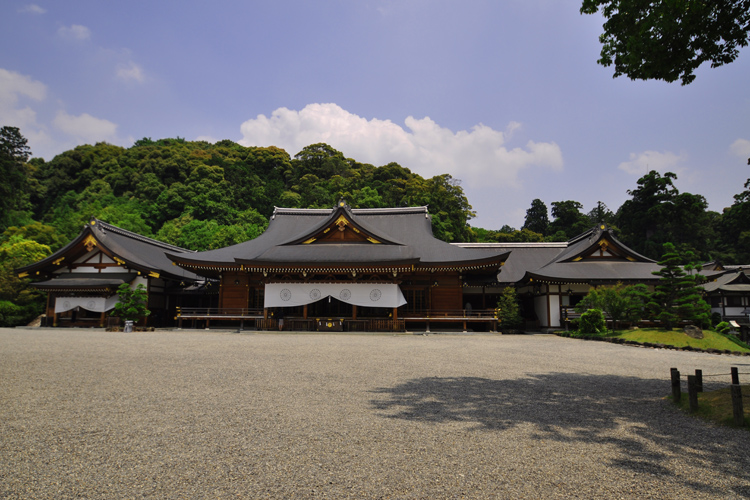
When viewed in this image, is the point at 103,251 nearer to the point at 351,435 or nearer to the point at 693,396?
the point at 351,435

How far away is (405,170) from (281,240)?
34533 mm

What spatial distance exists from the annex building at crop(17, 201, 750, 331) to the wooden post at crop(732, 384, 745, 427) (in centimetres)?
1492

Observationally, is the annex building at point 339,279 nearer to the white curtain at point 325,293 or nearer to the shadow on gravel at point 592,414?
the white curtain at point 325,293

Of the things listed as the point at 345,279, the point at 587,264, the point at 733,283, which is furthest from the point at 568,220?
the point at 345,279

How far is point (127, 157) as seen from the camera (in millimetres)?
55438

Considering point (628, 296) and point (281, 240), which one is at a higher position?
point (281, 240)

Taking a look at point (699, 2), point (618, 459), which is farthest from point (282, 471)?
point (699, 2)

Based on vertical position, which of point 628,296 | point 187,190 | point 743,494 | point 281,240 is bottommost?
point 743,494

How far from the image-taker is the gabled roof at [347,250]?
2011 centimetres

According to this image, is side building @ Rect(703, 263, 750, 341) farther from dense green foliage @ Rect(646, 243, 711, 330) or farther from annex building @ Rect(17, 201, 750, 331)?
dense green foliage @ Rect(646, 243, 711, 330)

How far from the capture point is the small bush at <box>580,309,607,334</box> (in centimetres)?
1809

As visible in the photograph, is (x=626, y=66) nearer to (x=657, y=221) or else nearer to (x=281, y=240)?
(x=281, y=240)

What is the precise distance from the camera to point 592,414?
5.40 m

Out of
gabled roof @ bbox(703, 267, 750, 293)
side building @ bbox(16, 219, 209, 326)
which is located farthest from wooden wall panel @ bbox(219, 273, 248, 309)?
gabled roof @ bbox(703, 267, 750, 293)
